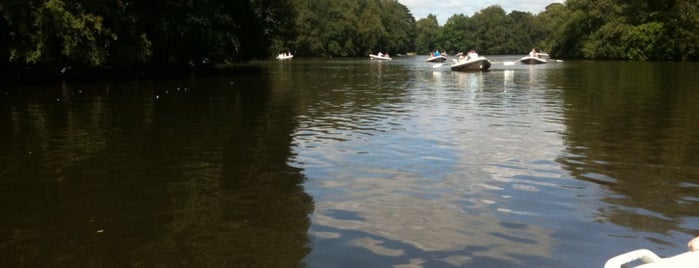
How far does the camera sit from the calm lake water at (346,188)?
21.4ft

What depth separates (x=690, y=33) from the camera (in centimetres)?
7112

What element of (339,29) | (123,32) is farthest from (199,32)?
(339,29)

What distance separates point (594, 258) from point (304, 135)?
908cm

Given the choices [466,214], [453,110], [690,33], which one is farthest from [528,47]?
[466,214]

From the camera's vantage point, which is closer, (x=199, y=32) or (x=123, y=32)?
(x=123, y=32)

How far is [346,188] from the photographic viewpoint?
30.1 feet

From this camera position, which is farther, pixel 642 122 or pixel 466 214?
pixel 642 122

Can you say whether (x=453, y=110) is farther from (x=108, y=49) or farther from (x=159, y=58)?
(x=159, y=58)

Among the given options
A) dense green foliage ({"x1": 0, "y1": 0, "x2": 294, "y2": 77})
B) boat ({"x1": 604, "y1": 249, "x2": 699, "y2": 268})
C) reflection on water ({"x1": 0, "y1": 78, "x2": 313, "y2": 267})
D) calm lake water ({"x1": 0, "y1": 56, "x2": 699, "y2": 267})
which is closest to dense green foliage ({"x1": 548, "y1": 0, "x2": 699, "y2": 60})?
dense green foliage ({"x1": 0, "y1": 0, "x2": 294, "y2": 77})

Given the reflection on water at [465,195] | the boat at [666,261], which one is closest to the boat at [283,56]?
the reflection on water at [465,195]

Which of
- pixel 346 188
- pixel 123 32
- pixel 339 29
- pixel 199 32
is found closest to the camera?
pixel 346 188

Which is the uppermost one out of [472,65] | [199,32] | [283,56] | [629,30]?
[629,30]

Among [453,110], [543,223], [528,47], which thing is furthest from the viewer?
[528,47]

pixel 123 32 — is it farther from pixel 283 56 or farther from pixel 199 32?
pixel 283 56
